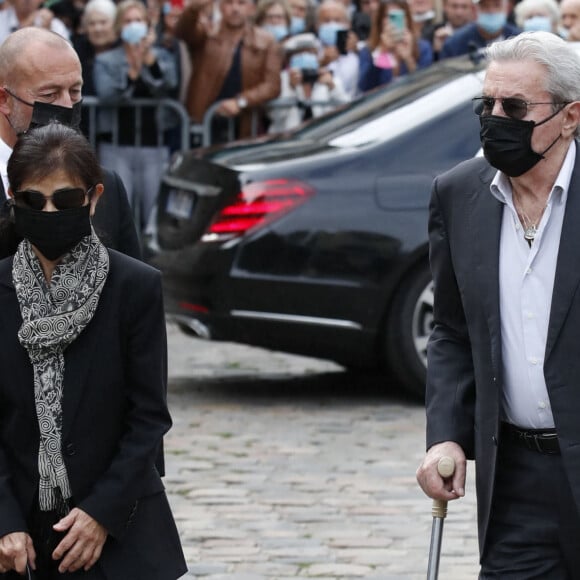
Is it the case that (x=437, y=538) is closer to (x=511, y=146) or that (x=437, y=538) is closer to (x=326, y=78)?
→ (x=511, y=146)

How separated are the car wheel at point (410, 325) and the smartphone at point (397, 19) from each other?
419cm

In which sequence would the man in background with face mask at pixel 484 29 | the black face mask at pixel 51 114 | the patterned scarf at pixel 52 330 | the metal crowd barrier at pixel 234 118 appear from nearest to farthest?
the patterned scarf at pixel 52 330 < the black face mask at pixel 51 114 < the man in background with face mask at pixel 484 29 < the metal crowd barrier at pixel 234 118

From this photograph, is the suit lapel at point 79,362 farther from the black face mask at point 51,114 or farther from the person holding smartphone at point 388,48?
the person holding smartphone at point 388,48

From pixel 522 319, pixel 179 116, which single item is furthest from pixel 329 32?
pixel 522 319

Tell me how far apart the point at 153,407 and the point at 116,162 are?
29.9 feet

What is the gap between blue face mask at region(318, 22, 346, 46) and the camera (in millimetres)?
13781

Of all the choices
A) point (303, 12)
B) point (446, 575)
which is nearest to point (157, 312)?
point (446, 575)

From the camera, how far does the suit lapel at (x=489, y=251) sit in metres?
3.89

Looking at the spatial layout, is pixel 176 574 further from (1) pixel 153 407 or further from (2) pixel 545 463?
(2) pixel 545 463

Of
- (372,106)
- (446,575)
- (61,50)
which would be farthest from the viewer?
(372,106)

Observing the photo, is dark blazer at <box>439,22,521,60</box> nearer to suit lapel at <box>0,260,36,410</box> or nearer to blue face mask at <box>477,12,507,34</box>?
blue face mask at <box>477,12,507,34</box>

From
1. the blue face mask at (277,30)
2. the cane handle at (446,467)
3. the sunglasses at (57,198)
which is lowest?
the blue face mask at (277,30)

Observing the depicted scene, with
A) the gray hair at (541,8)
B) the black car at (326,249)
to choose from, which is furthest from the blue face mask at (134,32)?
the black car at (326,249)

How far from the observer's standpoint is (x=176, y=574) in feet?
12.9
